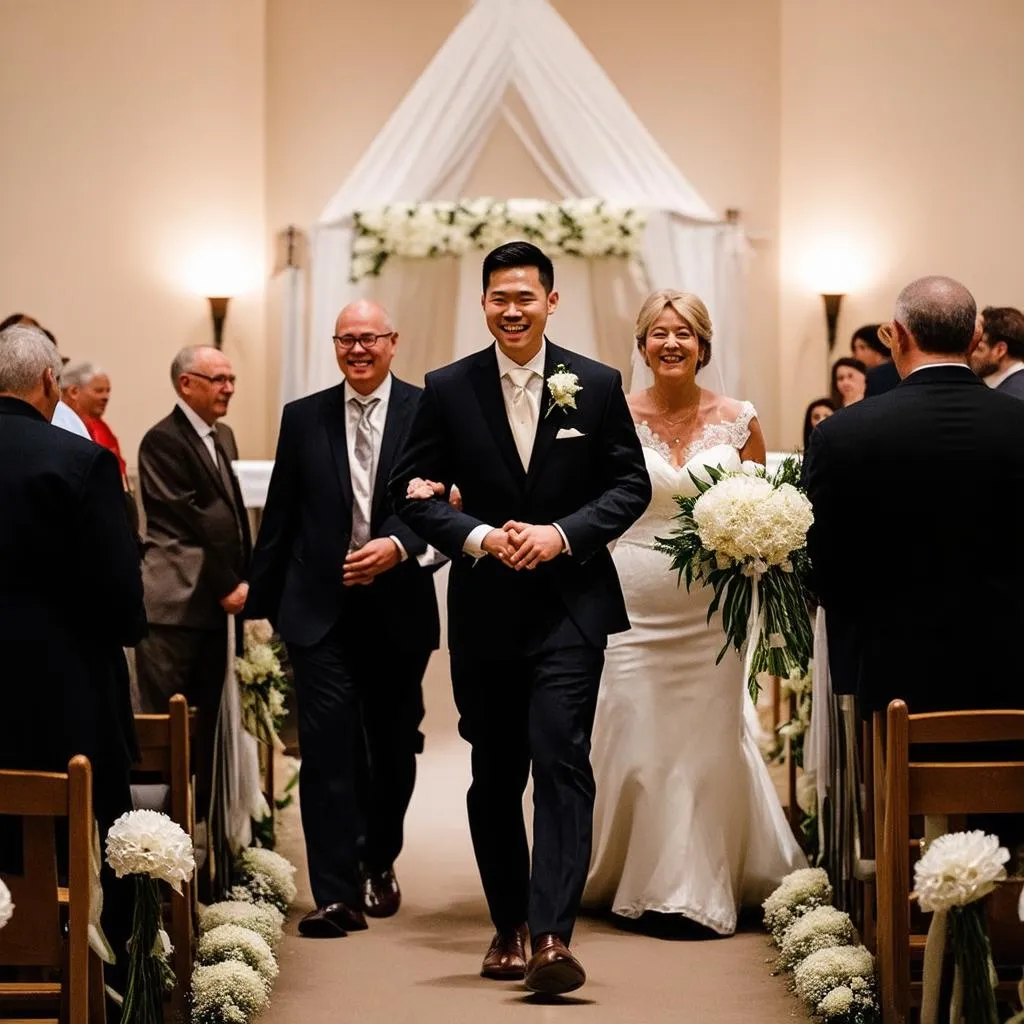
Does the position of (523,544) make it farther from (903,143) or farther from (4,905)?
(903,143)

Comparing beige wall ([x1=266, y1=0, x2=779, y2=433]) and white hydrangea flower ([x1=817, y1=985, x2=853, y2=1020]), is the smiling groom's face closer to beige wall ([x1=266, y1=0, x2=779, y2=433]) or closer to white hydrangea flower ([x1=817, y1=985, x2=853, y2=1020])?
white hydrangea flower ([x1=817, y1=985, x2=853, y2=1020])

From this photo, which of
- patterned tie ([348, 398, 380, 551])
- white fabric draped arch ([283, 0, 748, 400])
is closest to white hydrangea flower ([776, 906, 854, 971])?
patterned tie ([348, 398, 380, 551])

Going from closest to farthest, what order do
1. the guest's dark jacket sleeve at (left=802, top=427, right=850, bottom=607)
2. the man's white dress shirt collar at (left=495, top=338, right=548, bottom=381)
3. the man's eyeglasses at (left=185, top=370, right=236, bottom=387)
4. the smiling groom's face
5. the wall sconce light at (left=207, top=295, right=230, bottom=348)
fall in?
the guest's dark jacket sleeve at (left=802, top=427, right=850, bottom=607) → the smiling groom's face → the man's white dress shirt collar at (left=495, top=338, right=548, bottom=381) → the man's eyeglasses at (left=185, top=370, right=236, bottom=387) → the wall sconce light at (left=207, top=295, right=230, bottom=348)

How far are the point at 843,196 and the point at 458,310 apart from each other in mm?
2718

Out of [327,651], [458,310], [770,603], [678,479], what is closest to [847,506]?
[770,603]

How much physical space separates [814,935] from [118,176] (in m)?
8.13

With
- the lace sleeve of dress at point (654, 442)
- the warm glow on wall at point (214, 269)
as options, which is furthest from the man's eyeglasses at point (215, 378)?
the warm glow on wall at point (214, 269)

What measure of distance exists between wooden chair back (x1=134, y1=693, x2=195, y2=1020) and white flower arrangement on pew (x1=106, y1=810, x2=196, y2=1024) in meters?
0.55

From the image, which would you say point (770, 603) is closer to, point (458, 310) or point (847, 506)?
point (847, 506)

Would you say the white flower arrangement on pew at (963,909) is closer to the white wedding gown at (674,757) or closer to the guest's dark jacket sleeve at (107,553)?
the guest's dark jacket sleeve at (107,553)

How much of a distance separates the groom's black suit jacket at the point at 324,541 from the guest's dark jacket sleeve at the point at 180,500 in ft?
1.16

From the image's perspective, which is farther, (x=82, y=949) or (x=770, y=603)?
(x=770, y=603)

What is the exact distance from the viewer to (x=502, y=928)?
195 inches

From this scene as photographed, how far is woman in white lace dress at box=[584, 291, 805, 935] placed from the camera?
5504 millimetres
